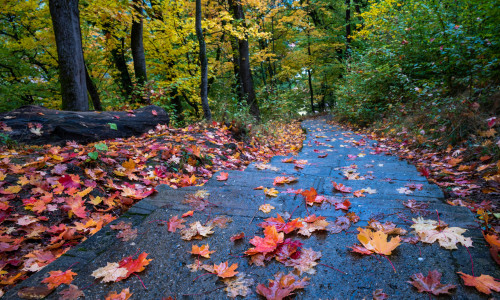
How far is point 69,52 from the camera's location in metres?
4.26

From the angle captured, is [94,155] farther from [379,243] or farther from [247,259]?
[379,243]

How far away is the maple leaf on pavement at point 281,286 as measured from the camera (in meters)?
0.91

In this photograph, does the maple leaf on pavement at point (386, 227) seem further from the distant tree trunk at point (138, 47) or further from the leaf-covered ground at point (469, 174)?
the distant tree trunk at point (138, 47)

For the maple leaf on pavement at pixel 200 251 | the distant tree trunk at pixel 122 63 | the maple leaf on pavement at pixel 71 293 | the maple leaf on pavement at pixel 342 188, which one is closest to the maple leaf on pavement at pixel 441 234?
the maple leaf on pavement at pixel 342 188

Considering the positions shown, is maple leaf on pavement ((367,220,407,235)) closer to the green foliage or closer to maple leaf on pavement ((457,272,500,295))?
maple leaf on pavement ((457,272,500,295))

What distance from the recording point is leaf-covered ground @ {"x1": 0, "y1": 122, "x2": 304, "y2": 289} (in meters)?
1.52

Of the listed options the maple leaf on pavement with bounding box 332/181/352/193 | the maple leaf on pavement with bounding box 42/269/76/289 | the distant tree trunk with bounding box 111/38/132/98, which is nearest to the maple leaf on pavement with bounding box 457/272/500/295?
the maple leaf on pavement with bounding box 332/181/352/193

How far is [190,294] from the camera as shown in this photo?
3.22 feet

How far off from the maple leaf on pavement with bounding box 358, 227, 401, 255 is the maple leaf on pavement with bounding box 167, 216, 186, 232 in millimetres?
1046

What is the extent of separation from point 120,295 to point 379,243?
3.93ft

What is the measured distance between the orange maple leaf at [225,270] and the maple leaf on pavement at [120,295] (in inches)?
15.1

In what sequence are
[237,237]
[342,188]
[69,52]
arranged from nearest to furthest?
[237,237]
[342,188]
[69,52]

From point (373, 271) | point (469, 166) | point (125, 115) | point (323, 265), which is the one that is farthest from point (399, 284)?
point (125, 115)

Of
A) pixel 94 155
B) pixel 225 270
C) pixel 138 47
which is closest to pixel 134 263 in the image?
pixel 225 270
